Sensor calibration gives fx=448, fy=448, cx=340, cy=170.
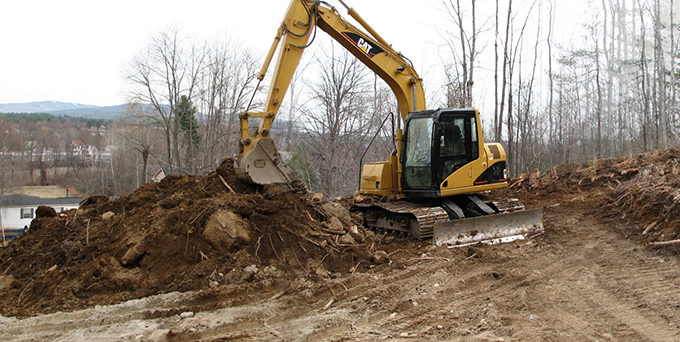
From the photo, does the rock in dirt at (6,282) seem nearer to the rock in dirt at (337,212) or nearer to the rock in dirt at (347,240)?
the rock in dirt at (347,240)

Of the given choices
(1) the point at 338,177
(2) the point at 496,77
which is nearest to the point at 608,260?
(2) the point at 496,77

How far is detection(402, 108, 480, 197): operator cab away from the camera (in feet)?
24.7

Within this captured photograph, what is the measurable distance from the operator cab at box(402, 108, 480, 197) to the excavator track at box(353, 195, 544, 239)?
0.34 meters

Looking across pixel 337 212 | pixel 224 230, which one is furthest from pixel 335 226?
pixel 224 230

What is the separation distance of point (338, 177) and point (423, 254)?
1315 centimetres

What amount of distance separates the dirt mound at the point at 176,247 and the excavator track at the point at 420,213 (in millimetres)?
790

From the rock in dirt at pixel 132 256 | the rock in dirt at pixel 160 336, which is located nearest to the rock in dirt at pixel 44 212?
the rock in dirt at pixel 132 256

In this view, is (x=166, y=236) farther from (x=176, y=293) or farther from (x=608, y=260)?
(x=608, y=260)

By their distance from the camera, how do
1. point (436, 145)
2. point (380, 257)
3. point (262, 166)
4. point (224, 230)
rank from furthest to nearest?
point (436, 145)
point (262, 166)
point (380, 257)
point (224, 230)

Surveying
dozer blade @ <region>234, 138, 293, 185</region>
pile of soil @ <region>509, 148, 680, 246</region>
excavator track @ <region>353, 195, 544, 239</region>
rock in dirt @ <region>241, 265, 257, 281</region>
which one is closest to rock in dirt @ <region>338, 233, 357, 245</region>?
excavator track @ <region>353, 195, 544, 239</region>

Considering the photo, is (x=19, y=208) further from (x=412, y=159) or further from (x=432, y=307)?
(x=432, y=307)

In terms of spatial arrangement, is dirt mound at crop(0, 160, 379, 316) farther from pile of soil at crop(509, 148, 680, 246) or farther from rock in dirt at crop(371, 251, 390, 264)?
pile of soil at crop(509, 148, 680, 246)

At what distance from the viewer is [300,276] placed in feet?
18.5

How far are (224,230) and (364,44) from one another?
164 inches
